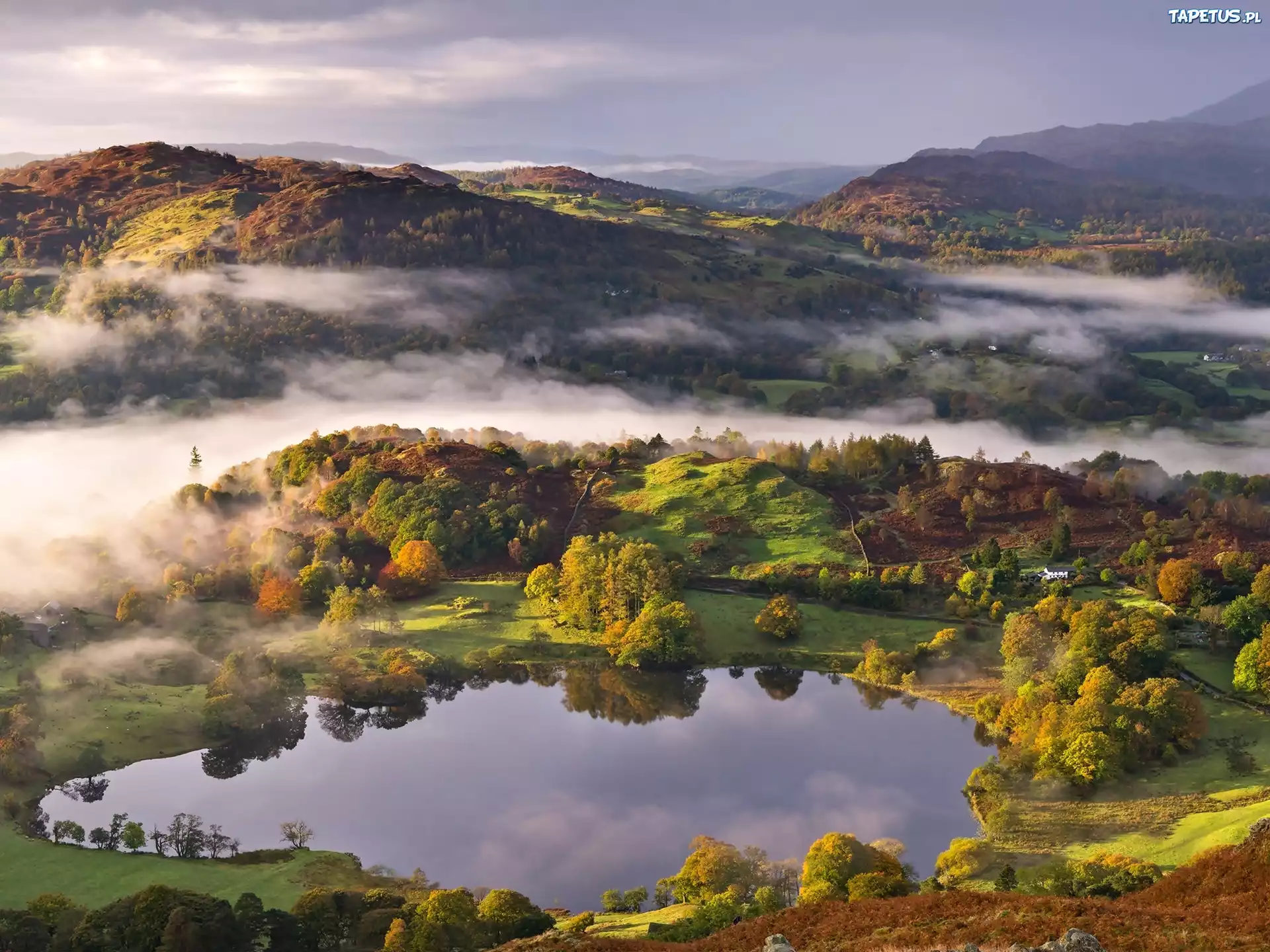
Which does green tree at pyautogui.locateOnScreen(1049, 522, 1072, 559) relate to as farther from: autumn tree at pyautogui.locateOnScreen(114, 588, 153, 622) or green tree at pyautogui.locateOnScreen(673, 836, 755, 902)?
autumn tree at pyautogui.locateOnScreen(114, 588, 153, 622)

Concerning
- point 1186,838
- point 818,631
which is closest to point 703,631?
point 818,631

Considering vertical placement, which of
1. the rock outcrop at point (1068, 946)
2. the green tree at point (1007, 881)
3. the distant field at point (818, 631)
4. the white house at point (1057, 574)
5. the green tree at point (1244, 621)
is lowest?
the green tree at point (1007, 881)

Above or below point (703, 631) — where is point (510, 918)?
below

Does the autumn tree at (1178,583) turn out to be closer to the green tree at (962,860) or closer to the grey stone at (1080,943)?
the green tree at (962,860)

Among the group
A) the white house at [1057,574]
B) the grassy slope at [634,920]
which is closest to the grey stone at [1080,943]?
the grassy slope at [634,920]

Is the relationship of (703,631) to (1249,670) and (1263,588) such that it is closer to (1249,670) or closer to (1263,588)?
(1249,670)
